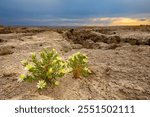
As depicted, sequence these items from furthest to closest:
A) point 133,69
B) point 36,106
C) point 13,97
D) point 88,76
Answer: point 133,69 → point 88,76 → point 13,97 → point 36,106

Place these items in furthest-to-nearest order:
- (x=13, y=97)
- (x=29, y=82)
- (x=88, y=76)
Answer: (x=88, y=76) → (x=29, y=82) → (x=13, y=97)

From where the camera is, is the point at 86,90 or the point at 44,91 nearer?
the point at 44,91

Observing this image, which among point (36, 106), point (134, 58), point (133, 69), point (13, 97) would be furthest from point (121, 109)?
point (134, 58)

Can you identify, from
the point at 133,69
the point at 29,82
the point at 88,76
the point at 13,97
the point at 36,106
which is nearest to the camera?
the point at 36,106

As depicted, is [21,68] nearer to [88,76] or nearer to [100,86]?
[88,76]

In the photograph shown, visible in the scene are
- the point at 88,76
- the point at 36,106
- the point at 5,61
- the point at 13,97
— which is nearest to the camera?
the point at 36,106

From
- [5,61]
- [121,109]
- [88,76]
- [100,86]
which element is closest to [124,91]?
[100,86]

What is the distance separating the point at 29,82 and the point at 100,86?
61.4 inches

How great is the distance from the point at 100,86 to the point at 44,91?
140 cm

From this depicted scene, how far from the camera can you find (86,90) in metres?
5.90

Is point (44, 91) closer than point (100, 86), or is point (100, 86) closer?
point (44, 91)

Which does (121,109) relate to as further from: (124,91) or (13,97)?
(13,97)

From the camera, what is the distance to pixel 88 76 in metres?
6.73

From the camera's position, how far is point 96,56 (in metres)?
9.04
